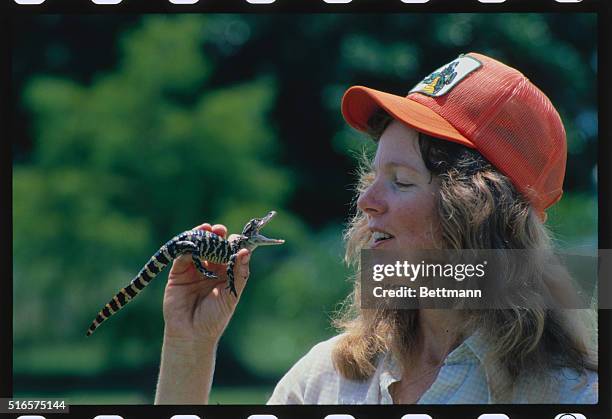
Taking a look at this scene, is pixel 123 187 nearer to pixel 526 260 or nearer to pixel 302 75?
pixel 302 75

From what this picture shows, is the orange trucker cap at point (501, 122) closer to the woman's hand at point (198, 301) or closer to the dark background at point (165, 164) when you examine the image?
the woman's hand at point (198, 301)

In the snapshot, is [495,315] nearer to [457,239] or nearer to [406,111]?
[457,239]

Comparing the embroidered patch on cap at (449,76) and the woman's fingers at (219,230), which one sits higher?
the embroidered patch on cap at (449,76)

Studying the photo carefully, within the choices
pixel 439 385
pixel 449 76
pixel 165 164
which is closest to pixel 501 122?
pixel 449 76

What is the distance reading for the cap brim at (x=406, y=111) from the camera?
212 cm

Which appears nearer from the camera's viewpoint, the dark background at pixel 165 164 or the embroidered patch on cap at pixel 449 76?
the embroidered patch on cap at pixel 449 76

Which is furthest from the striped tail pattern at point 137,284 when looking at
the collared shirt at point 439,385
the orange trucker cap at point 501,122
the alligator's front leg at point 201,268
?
the orange trucker cap at point 501,122

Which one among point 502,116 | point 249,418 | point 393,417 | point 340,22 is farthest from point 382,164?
point 340,22

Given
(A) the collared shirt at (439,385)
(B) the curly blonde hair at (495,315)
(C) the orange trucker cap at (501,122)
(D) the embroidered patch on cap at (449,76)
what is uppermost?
(D) the embroidered patch on cap at (449,76)

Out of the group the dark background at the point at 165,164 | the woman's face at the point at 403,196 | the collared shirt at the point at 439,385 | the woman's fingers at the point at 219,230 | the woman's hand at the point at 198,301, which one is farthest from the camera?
the dark background at the point at 165,164

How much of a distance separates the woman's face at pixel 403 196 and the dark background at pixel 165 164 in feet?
15.9

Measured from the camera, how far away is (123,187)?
25.9ft

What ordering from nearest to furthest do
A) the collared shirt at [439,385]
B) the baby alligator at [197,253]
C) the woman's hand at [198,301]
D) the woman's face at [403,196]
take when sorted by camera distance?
1. the collared shirt at [439,385]
2. the woman's face at [403,196]
3. the woman's hand at [198,301]
4. the baby alligator at [197,253]

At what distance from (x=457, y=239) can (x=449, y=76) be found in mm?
436
